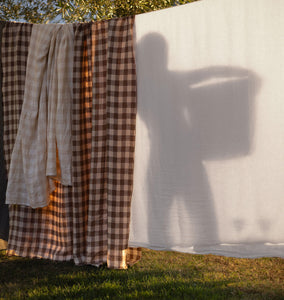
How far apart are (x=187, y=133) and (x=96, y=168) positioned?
626mm

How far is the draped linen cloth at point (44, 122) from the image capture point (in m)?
2.29

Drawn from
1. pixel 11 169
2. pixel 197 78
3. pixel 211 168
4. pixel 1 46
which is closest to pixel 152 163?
pixel 211 168

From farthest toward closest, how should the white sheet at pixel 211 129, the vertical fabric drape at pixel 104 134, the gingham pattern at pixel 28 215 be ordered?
the gingham pattern at pixel 28 215 < the vertical fabric drape at pixel 104 134 < the white sheet at pixel 211 129

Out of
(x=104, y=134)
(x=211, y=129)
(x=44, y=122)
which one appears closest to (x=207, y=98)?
(x=211, y=129)

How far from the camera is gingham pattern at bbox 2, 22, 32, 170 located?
2.43 metres

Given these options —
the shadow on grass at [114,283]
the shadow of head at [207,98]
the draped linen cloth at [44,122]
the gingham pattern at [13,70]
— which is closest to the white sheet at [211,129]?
the shadow of head at [207,98]

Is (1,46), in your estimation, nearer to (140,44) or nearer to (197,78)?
(140,44)

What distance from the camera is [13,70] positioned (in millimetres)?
2445

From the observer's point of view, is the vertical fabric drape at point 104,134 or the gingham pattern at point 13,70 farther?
the gingham pattern at point 13,70

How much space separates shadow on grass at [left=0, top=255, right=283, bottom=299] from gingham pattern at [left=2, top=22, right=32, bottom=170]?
890 millimetres

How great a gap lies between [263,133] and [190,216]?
0.62 m

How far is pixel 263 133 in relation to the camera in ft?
6.25

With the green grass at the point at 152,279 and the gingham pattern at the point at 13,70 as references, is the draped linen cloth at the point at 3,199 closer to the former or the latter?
the gingham pattern at the point at 13,70

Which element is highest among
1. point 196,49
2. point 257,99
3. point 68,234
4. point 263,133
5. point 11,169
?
→ point 196,49
